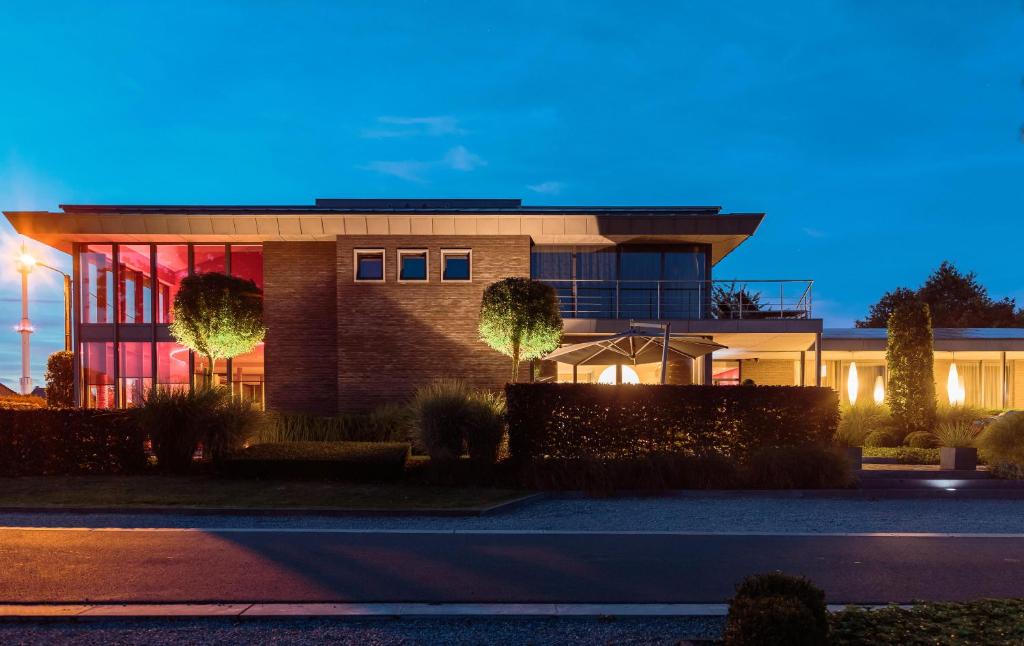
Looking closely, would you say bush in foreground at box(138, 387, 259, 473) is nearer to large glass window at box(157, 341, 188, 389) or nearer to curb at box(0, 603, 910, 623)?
curb at box(0, 603, 910, 623)

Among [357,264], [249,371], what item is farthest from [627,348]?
[249,371]

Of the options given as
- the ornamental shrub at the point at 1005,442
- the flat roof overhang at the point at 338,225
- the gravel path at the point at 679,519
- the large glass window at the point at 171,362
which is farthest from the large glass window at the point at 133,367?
the ornamental shrub at the point at 1005,442

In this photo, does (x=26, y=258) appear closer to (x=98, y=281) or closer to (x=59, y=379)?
(x=59, y=379)

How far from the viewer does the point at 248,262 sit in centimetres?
1931

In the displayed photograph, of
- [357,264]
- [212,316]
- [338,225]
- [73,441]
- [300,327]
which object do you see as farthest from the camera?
[300,327]

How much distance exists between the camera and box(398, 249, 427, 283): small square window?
18.2 meters

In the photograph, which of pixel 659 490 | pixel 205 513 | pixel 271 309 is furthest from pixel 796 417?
pixel 271 309

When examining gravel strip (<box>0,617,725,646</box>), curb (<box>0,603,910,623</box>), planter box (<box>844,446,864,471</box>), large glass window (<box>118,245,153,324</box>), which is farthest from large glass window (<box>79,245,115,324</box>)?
planter box (<box>844,446,864,471</box>)

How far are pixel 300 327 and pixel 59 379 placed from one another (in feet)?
35.8

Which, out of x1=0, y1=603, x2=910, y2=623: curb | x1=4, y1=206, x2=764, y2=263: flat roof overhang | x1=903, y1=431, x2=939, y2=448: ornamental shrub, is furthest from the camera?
x1=4, y1=206, x2=764, y2=263: flat roof overhang

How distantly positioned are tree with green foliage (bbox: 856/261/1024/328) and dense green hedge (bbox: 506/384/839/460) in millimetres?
42119

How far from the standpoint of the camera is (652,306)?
782 inches

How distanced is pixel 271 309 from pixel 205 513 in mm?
10540

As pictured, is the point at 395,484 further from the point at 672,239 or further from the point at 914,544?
the point at 672,239
